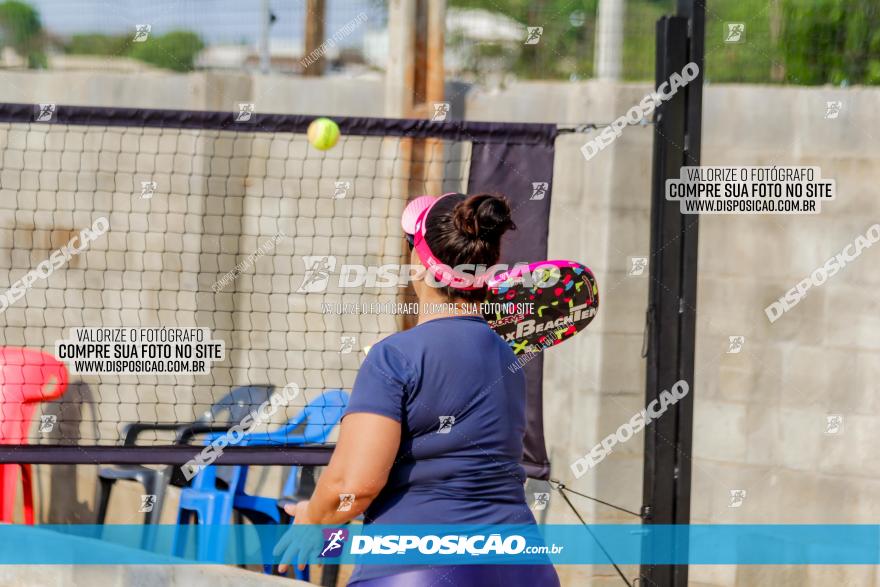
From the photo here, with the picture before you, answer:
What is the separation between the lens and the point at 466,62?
21.8 ft

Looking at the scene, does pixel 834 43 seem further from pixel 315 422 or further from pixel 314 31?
pixel 315 422

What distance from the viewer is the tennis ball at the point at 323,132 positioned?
3881mm

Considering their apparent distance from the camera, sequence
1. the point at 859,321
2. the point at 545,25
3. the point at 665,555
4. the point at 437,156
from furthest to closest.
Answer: the point at 545,25, the point at 437,156, the point at 859,321, the point at 665,555

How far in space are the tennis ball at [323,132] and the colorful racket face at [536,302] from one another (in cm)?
83

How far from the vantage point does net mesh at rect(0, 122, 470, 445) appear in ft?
17.4

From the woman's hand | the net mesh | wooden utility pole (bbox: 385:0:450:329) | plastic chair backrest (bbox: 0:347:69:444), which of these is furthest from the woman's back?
plastic chair backrest (bbox: 0:347:69:444)

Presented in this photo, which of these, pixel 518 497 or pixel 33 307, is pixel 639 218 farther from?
pixel 33 307

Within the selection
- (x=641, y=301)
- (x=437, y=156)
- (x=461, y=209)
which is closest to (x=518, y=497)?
(x=461, y=209)

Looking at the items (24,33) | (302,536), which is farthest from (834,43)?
(24,33)

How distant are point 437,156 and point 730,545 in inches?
93.6

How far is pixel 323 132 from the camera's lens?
3.89 meters

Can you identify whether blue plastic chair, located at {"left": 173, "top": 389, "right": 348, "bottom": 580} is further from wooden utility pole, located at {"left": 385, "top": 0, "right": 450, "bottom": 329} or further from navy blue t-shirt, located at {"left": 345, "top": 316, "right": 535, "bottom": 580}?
navy blue t-shirt, located at {"left": 345, "top": 316, "right": 535, "bottom": 580}

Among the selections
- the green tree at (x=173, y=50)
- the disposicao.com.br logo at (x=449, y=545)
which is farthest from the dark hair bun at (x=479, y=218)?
the green tree at (x=173, y=50)

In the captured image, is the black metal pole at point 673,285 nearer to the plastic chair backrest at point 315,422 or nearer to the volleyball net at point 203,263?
the volleyball net at point 203,263
